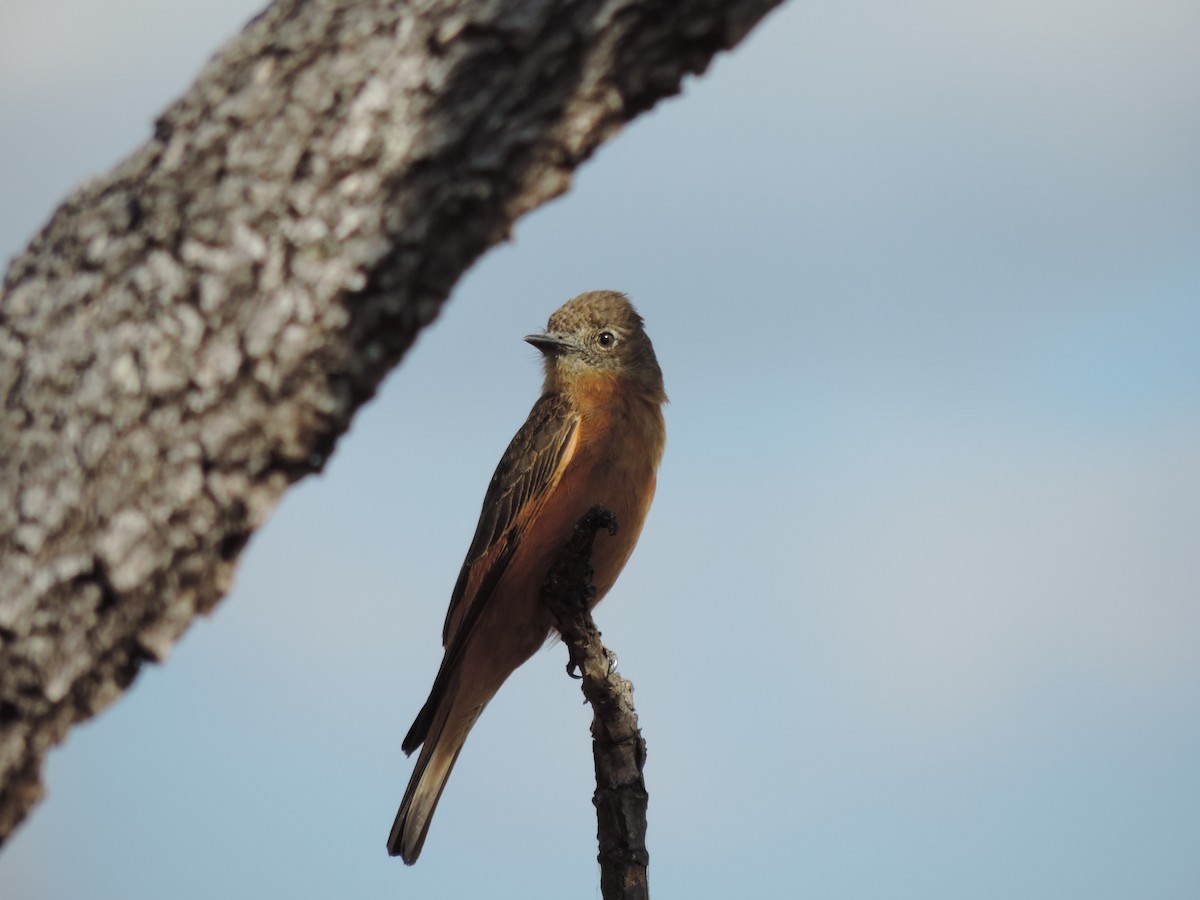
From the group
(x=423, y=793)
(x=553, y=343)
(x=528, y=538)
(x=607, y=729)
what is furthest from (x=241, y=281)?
(x=553, y=343)

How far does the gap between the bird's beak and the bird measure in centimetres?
28

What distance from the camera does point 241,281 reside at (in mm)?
2496

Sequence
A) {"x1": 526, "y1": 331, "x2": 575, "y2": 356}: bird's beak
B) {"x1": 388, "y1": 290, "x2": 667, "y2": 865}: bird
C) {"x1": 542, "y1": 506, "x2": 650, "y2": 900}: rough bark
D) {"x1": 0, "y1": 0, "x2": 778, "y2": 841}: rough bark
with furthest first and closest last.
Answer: {"x1": 526, "y1": 331, "x2": 575, "y2": 356}: bird's beak
{"x1": 388, "y1": 290, "x2": 667, "y2": 865}: bird
{"x1": 542, "y1": 506, "x2": 650, "y2": 900}: rough bark
{"x1": 0, "y1": 0, "x2": 778, "y2": 841}: rough bark

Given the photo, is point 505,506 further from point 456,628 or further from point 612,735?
point 612,735

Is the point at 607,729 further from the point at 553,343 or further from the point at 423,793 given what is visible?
the point at 553,343

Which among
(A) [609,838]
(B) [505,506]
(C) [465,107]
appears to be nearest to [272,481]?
(C) [465,107]

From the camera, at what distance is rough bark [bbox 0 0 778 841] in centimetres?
242

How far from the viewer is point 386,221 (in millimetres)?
2555

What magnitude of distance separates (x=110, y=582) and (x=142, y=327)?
0.52 metres

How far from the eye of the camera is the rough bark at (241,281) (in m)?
2.42

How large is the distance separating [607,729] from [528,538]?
1810 millimetres

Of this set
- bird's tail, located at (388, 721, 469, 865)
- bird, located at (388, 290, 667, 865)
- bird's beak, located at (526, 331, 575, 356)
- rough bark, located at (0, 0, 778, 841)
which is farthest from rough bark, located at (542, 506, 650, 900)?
rough bark, located at (0, 0, 778, 841)

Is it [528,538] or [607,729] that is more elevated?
[528,538]

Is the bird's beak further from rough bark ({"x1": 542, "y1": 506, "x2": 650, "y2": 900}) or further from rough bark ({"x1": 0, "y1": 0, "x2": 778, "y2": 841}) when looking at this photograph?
rough bark ({"x1": 0, "y1": 0, "x2": 778, "y2": 841})
